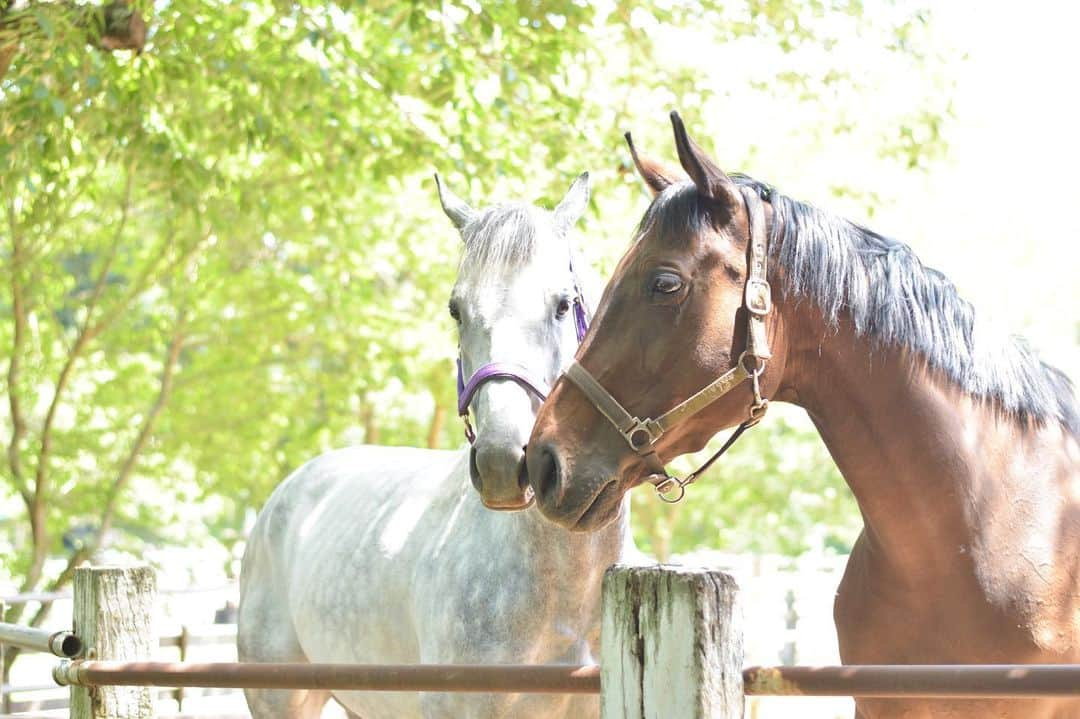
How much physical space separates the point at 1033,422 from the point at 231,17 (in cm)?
608

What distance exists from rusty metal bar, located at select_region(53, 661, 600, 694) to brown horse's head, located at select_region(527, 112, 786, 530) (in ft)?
1.85

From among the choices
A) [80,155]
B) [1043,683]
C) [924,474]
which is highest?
[80,155]

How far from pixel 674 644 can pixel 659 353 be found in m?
1.00

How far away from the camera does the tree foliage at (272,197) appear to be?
709 cm

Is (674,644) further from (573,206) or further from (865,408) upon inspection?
(573,206)

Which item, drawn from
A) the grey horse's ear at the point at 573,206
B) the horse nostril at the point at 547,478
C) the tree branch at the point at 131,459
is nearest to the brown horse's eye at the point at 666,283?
the horse nostril at the point at 547,478

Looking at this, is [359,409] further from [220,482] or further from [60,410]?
[60,410]

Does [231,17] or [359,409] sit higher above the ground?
[231,17]

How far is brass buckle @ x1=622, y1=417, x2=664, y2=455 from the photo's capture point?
2850 millimetres

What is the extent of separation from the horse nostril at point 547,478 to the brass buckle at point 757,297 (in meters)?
0.59

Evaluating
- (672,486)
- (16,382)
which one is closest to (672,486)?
(672,486)

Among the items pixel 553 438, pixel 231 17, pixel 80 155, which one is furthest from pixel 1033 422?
pixel 80 155

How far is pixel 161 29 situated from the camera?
6.84 metres

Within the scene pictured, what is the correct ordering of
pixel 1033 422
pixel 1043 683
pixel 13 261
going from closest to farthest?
pixel 1043 683 → pixel 1033 422 → pixel 13 261
